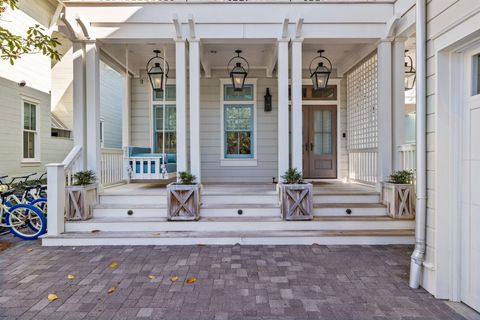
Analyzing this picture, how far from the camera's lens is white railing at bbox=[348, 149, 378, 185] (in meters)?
5.50

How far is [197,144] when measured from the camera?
454 centimetres

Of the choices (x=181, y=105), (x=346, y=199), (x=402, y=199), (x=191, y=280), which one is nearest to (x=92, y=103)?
(x=181, y=105)

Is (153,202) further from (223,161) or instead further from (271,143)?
(271,143)

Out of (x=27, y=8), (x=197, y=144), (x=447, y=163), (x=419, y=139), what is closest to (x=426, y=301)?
(x=447, y=163)

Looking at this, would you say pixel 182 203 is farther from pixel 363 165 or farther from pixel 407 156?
pixel 363 165

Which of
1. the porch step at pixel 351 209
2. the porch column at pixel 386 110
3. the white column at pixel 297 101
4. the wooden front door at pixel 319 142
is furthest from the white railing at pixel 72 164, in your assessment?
the porch column at pixel 386 110

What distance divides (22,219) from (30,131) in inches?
164

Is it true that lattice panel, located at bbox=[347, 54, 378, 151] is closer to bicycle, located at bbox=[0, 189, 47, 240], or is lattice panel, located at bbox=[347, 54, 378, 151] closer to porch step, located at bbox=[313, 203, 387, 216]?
porch step, located at bbox=[313, 203, 387, 216]

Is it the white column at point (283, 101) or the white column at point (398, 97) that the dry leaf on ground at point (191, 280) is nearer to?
the white column at point (283, 101)

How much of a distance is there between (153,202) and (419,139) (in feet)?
11.9

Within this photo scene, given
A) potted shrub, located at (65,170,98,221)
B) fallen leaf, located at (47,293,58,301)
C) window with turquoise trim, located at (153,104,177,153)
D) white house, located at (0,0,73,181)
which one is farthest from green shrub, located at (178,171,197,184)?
white house, located at (0,0,73,181)

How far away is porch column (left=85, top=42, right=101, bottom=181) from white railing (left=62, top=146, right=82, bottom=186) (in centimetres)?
14

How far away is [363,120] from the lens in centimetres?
596

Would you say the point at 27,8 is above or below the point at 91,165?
above
